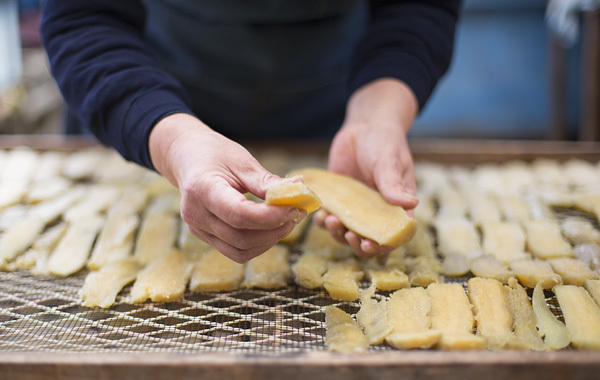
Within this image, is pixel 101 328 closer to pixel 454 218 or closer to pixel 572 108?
pixel 454 218

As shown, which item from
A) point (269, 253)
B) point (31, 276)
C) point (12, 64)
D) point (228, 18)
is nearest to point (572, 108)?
point (228, 18)

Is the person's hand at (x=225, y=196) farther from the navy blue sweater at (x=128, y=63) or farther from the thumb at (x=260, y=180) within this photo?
the navy blue sweater at (x=128, y=63)

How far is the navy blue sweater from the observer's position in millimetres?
1121

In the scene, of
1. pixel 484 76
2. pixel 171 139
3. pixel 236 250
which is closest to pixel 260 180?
pixel 236 250

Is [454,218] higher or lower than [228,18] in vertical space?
lower

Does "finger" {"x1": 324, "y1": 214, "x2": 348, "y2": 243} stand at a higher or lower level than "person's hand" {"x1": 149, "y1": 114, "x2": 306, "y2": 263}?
lower

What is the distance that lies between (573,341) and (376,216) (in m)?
0.44

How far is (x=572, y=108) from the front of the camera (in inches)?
163

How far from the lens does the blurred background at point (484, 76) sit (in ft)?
13.2

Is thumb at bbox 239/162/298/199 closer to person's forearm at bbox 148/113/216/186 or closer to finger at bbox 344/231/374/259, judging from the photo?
person's forearm at bbox 148/113/216/186

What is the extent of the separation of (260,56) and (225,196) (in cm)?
96

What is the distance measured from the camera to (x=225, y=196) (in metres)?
0.83

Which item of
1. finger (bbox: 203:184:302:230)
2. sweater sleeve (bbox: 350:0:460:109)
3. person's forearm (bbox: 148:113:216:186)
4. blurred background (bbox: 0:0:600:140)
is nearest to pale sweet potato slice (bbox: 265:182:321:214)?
finger (bbox: 203:184:302:230)

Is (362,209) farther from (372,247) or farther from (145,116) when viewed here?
(145,116)
